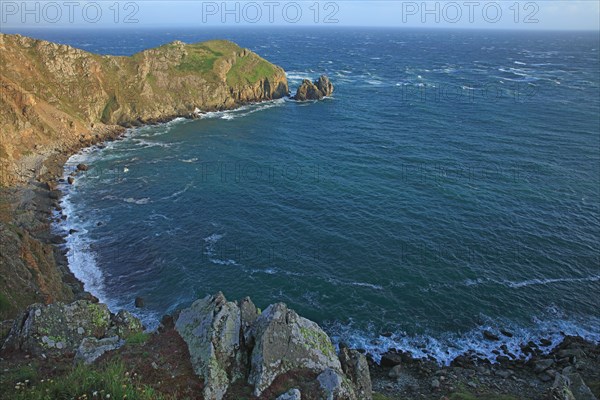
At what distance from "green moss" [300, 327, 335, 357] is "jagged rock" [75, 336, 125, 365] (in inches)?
437

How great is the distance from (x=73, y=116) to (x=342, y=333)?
320 feet

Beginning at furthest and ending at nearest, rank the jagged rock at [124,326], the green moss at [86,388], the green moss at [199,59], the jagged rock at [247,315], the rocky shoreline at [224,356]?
1. the green moss at [199,59]
2. the jagged rock at [124,326]
3. the jagged rock at [247,315]
4. the rocky shoreline at [224,356]
5. the green moss at [86,388]

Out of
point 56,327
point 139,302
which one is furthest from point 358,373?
point 139,302

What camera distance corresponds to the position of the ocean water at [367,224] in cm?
5325

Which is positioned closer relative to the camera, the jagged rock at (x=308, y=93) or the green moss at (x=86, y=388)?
the green moss at (x=86, y=388)

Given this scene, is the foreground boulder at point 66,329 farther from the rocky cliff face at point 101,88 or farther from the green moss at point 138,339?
the rocky cliff face at point 101,88

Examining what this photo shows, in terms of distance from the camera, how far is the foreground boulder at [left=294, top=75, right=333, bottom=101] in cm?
15738

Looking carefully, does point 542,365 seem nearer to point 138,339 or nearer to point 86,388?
point 138,339

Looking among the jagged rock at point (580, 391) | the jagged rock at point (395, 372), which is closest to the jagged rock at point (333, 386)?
the jagged rock at point (395, 372)

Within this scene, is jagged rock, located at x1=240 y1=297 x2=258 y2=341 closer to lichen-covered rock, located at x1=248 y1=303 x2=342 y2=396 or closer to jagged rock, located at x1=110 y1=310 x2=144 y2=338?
lichen-covered rock, located at x1=248 y1=303 x2=342 y2=396

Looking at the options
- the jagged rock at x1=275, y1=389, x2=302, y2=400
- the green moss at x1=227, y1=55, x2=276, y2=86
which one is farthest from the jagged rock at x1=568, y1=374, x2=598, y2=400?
the green moss at x1=227, y1=55, x2=276, y2=86

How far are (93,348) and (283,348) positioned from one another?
10953 mm

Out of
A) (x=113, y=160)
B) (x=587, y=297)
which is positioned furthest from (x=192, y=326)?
(x=113, y=160)

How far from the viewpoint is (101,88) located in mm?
122375
